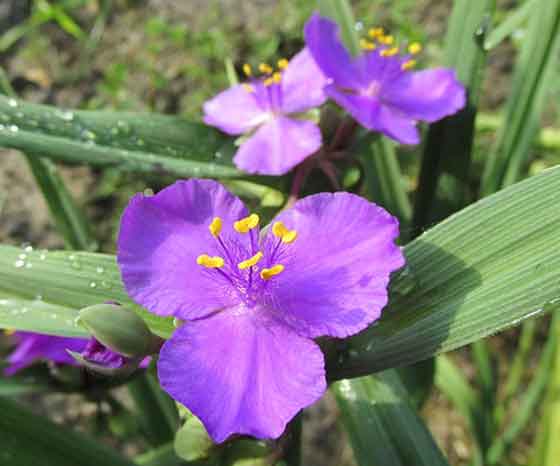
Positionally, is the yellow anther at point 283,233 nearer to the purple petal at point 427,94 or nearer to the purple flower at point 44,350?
the purple flower at point 44,350

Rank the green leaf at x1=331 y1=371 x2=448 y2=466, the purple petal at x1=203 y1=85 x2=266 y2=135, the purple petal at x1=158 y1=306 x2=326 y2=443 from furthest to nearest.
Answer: the purple petal at x1=203 y1=85 x2=266 y2=135 → the green leaf at x1=331 y1=371 x2=448 y2=466 → the purple petal at x1=158 y1=306 x2=326 y2=443

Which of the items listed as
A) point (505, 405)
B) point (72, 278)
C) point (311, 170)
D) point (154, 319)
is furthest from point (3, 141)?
point (505, 405)

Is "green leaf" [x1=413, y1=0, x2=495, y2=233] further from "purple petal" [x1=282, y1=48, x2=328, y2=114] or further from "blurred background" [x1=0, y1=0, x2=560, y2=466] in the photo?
"blurred background" [x1=0, y1=0, x2=560, y2=466]

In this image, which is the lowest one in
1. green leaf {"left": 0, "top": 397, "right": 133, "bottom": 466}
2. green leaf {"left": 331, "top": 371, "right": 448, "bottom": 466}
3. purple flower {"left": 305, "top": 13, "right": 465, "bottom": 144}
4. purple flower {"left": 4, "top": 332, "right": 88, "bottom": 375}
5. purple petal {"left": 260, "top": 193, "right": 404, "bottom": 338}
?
green leaf {"left": 331, "top": 371, "right": 448, "bottom": 466}

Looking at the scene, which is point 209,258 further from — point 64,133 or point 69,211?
point 69,211

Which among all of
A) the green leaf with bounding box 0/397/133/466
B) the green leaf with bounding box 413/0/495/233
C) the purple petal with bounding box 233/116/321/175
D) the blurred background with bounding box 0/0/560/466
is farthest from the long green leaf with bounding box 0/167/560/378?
the blurred background with bounding box 0/0/560/466

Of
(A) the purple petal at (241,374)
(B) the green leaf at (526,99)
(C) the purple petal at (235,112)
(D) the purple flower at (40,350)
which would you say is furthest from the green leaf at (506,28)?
(D) the purple flower at (40,350)

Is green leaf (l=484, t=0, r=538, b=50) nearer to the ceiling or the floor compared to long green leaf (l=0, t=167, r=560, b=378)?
nearer to the floor
